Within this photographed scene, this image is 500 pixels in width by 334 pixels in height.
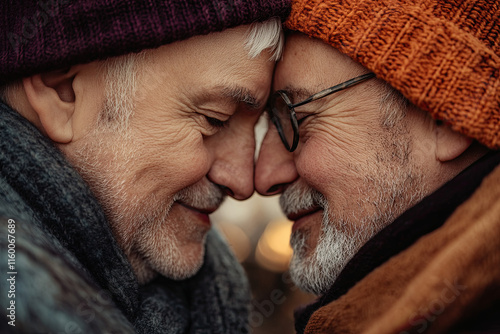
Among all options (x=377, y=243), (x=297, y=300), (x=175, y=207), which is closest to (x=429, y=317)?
(x=377, y=243)

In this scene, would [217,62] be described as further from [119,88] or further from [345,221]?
[345,221]

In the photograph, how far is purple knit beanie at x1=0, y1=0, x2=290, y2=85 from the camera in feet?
5.49

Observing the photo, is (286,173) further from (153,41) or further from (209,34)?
(153,41)

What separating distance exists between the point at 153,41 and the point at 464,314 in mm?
1502

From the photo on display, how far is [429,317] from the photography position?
1.39 metres

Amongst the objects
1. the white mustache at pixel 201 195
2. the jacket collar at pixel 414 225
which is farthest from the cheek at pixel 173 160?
the jacket collar at pixel 414 225

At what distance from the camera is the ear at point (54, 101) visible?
1.84 m

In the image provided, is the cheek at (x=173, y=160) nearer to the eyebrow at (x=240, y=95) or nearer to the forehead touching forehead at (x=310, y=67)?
the eyebrow at (x=240, y=95)

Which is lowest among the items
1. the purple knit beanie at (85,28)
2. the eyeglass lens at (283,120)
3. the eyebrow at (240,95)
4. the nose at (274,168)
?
the nose at (274,168)

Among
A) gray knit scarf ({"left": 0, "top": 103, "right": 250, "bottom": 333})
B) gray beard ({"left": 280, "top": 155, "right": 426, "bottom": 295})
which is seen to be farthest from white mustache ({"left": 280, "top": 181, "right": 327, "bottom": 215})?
gray knit scarf ({"left": 0, "top": 103, "right": 250, "bottom": 333})

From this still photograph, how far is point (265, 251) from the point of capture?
21.1 ft

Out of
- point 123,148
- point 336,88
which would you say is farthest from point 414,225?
point 123,148

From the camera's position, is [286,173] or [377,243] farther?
[286,173]

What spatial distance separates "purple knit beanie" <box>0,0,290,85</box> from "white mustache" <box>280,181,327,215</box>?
99 centimetres
